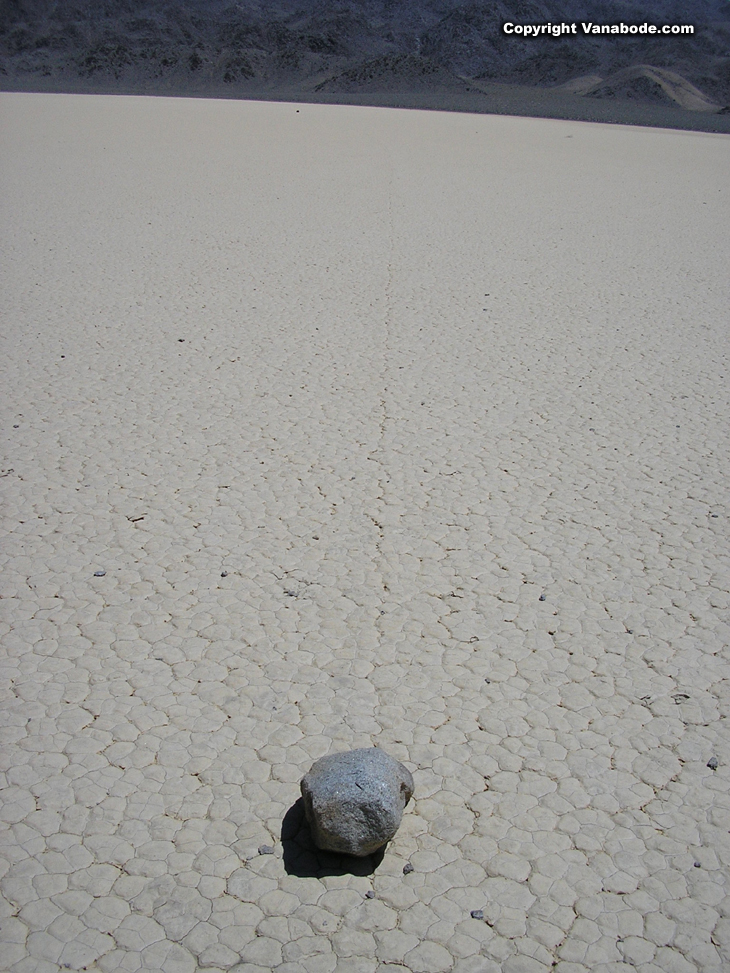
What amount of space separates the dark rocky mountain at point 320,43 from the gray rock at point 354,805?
43461 millimetres

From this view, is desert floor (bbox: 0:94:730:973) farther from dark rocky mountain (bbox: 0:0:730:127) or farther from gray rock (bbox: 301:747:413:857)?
dark rocky mountain (bbox: 0:0:730:127)

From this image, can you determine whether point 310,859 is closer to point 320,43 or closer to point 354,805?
point 354,805

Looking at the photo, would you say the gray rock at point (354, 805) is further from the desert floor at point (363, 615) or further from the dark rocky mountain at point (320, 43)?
the dark rocky mountain at point (320, 43)

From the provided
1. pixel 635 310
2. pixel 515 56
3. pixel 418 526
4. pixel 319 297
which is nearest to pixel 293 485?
pixel 418 526

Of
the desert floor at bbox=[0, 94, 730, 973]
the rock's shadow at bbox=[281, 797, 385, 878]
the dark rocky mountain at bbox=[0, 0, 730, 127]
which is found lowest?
the rock's shadow at bbox=[281, 797, 385, 878]

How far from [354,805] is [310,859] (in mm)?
180

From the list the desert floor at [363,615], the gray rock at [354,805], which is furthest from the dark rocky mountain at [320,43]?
the gray rock at [354,805]

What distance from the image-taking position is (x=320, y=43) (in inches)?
1827

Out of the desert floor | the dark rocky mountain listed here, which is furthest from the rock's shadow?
the dark rocky mountain

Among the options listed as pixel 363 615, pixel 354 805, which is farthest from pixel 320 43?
pixel 354 805

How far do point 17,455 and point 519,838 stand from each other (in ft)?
8.83

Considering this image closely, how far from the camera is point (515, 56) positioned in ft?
155

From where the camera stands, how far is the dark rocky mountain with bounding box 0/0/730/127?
1730 inches

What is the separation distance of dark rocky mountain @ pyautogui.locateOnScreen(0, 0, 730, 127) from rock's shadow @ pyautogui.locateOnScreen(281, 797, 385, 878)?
43463mm
